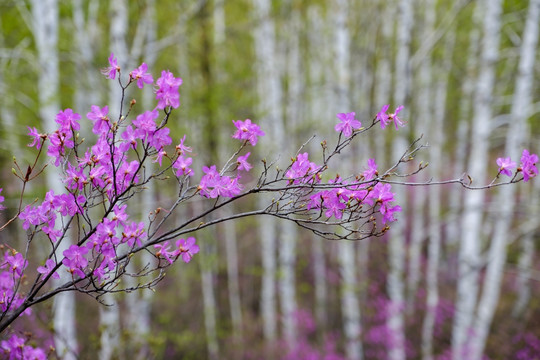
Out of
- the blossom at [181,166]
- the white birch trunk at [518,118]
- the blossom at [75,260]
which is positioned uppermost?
the white birch trunk at [518,118]

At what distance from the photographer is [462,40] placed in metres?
10.4

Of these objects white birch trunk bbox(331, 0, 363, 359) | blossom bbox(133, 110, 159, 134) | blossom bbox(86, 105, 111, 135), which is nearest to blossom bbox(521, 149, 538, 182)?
blossom bbox(133, 110, 159, 134)

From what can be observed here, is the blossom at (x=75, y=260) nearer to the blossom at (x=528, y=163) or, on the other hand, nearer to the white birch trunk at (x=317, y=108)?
the blossom at (x=528, y=163)

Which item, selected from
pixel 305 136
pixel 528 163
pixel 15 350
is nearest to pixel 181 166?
pixel 15 350

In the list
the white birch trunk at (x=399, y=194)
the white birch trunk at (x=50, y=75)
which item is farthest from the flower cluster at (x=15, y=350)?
the white birch trunk at (x=399, y=194)

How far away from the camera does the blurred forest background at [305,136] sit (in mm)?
4512

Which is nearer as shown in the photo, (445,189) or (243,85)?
(243,85)

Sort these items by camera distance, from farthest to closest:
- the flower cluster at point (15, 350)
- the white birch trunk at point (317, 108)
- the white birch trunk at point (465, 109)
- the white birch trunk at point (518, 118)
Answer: the white birch trunk at point (317, 108)
the white birch trunk at point (465, 109)
the white birch trunk at point (518, 118)
the flower cluster at point (15, 350)

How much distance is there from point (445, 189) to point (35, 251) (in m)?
14.9

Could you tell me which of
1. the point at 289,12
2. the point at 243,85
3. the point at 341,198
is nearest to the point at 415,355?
the point at 243,85

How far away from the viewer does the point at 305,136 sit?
7.74 m

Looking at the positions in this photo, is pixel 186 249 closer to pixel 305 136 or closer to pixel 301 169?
pixel 301 169

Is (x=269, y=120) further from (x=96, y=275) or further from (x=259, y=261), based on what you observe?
(x=259, y=261)

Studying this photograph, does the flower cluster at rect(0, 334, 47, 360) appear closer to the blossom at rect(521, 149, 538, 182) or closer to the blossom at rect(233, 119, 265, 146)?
the blossom at rect(233, 119, 265, 146)
